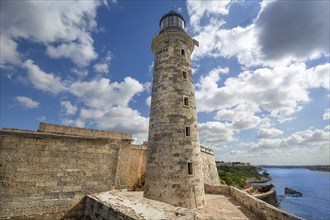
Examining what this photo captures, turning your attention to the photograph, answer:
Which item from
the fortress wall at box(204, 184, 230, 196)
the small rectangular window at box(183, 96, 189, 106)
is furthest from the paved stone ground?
the small rectangular window at box(183, 96, 189, 106)

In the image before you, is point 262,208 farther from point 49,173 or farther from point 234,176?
point 234,176

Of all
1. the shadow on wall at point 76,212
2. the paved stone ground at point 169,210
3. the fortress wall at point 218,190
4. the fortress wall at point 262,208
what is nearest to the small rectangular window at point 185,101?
the paved stone ground at point 169,210

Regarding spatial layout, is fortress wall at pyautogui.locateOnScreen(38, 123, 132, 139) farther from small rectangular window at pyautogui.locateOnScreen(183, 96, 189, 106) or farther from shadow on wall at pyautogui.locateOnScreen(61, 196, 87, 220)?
small rectangular window at pyautogui.locateOnScreen(183, 96, 189, 106)

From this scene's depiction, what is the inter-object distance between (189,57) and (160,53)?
5.94ft

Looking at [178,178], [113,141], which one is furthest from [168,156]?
[113,141]

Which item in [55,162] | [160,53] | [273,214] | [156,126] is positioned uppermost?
[160,53]

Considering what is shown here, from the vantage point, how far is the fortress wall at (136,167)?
1389 cm

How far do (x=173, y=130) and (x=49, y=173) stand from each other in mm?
5613

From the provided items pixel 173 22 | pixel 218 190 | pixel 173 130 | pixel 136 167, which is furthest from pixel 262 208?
pixel 173 22

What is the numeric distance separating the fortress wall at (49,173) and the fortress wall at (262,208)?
673cm

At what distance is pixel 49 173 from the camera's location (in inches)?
303

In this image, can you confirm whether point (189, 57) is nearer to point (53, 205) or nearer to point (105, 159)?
point (105, 159)

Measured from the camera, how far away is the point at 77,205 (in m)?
8.02

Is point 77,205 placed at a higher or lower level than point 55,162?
lower
